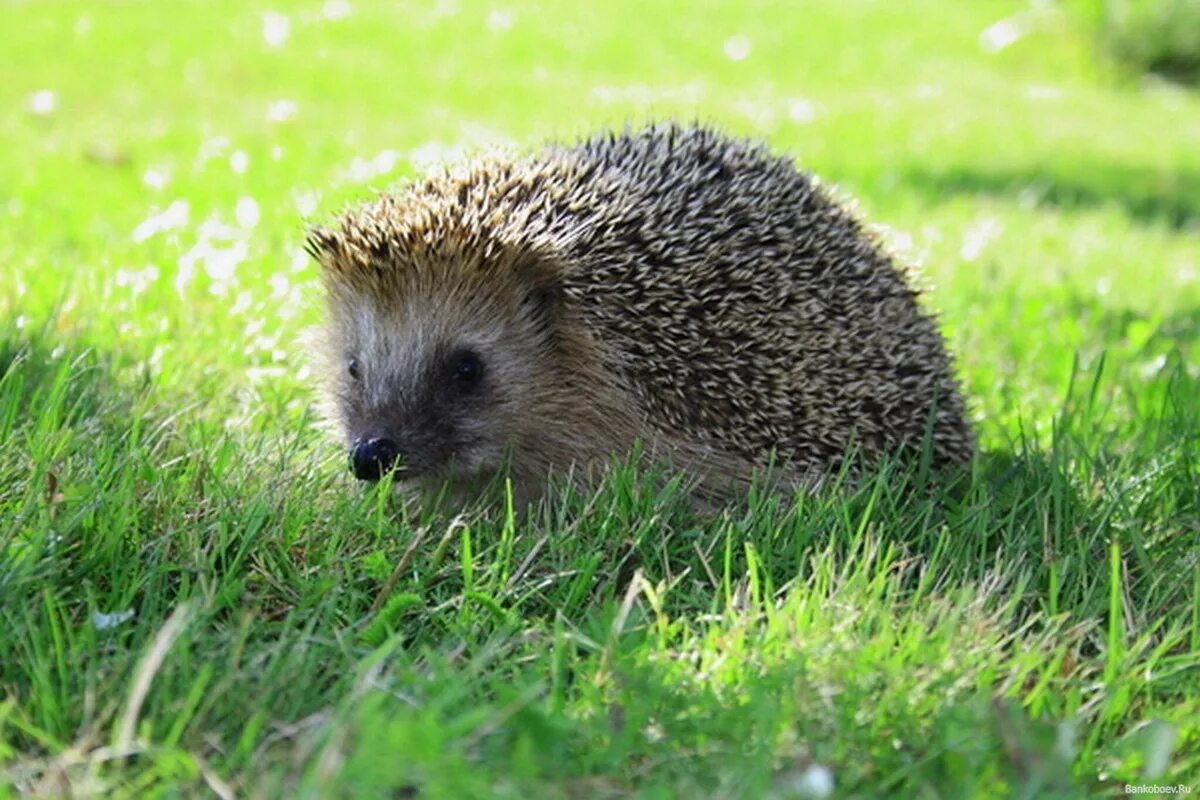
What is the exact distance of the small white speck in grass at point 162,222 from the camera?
5.95 metres

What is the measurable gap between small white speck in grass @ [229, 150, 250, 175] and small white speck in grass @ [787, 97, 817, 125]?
426 centimetres

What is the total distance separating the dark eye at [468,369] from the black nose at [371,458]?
1.25 feet

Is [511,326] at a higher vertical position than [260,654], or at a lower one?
higher

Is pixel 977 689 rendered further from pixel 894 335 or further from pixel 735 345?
pixel 894 335

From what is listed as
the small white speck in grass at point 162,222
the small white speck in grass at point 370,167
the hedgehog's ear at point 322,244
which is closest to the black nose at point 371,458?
the hedgehog's ear at point 322,244

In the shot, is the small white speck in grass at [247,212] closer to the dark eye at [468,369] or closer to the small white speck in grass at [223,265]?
the small white speck in grass at [223,265]

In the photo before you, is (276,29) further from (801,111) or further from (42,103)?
(801,111)

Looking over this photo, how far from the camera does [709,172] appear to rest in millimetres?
4117

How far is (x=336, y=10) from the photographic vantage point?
14.6 m

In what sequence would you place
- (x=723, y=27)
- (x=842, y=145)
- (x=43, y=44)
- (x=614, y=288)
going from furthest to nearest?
1. (x=723, y=27)
2. (x=43, y=44)
3. (x=842, y=145)
4. (x=614, y=288)

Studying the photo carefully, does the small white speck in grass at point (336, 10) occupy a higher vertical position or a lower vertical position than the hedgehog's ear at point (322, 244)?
higher

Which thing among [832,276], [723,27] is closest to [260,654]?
[832,276]

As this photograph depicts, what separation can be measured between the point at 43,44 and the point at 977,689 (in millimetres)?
11453

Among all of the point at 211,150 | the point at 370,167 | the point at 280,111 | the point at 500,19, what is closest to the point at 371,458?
the point at 370,167
